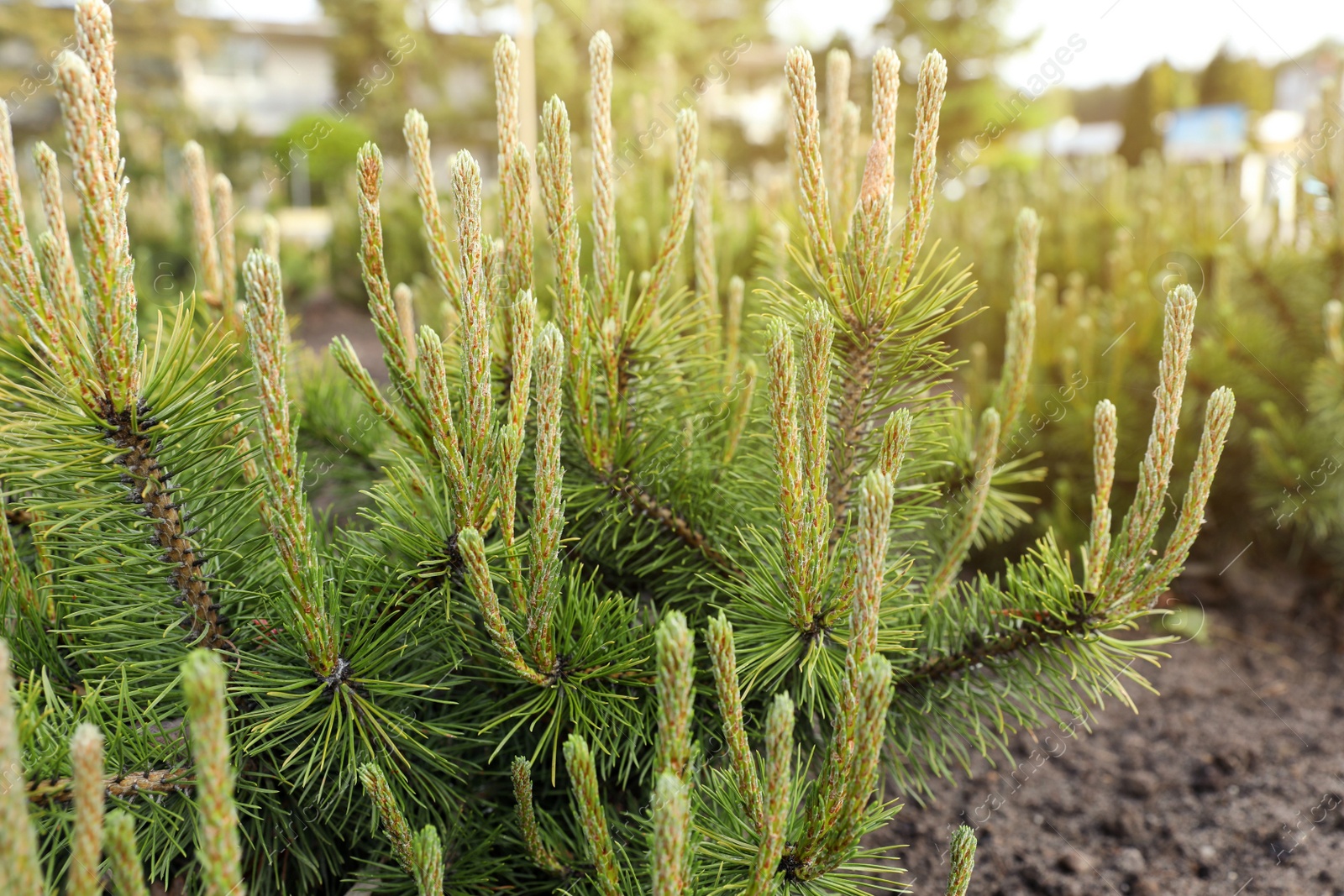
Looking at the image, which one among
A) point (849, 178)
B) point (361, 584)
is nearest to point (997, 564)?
point (849, 178)

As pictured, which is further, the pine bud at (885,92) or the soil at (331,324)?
the soil at (331,324)

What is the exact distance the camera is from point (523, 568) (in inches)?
45.7

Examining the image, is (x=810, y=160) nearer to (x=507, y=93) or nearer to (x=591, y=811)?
(x=507, y=93)

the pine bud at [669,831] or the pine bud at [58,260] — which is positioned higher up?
the pine bud at [58,260]

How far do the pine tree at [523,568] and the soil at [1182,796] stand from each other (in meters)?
0.63

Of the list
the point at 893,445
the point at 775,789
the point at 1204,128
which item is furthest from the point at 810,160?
the point at 1204,128

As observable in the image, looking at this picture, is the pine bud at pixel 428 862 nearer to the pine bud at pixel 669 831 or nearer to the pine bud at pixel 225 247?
the pine bud at pixel 669 831

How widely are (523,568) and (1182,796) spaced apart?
1916mm

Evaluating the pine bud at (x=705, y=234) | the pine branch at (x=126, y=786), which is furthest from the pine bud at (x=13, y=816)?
the pine bud at (x=705, y=234)

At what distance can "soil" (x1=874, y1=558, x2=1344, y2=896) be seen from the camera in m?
1.81

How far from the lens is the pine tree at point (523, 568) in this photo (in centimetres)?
85

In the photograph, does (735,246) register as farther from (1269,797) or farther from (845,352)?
(1269,797)

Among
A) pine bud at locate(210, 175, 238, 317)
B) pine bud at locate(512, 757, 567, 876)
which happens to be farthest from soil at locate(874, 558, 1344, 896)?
pine bud at locate(210, 175, 238, 317)

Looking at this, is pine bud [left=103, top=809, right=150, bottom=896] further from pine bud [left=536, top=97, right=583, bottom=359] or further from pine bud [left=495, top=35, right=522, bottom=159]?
pine bud [left=495, top=35, right=522, bottom=159]
